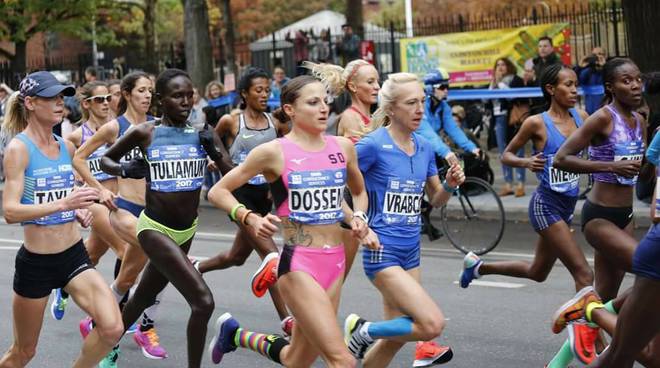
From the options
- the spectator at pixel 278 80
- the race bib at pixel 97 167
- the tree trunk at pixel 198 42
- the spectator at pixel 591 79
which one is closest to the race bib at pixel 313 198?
the race bib at pixel 97 167

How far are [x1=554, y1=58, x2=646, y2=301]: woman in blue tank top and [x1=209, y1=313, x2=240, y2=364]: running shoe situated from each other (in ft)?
7.08

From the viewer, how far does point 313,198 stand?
244 inches

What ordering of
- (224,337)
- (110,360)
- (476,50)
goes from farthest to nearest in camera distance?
(476,50) < (110,360) < (224,337)

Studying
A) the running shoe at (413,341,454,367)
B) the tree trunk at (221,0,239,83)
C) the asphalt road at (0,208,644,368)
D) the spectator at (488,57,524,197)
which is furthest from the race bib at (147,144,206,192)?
the tree trunk at (221,0,239,83)

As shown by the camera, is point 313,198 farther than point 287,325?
No

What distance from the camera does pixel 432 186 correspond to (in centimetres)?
697

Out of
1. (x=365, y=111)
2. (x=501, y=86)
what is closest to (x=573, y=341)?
(x=365, y=111)

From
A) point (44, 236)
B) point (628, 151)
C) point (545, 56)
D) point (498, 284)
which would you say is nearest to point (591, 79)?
point (545, 56)

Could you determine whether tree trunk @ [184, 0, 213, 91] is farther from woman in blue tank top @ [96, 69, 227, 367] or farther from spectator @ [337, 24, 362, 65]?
woman in blue tank top @ [96, 69, 227, 367]

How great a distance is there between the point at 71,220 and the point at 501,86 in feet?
40.7

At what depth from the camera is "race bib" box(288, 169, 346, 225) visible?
20.2 ft

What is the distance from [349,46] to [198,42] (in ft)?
9.42

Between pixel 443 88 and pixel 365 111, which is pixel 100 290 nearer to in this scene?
pixel 365 111

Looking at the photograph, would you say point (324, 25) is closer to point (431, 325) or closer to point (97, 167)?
point (97, 167)
